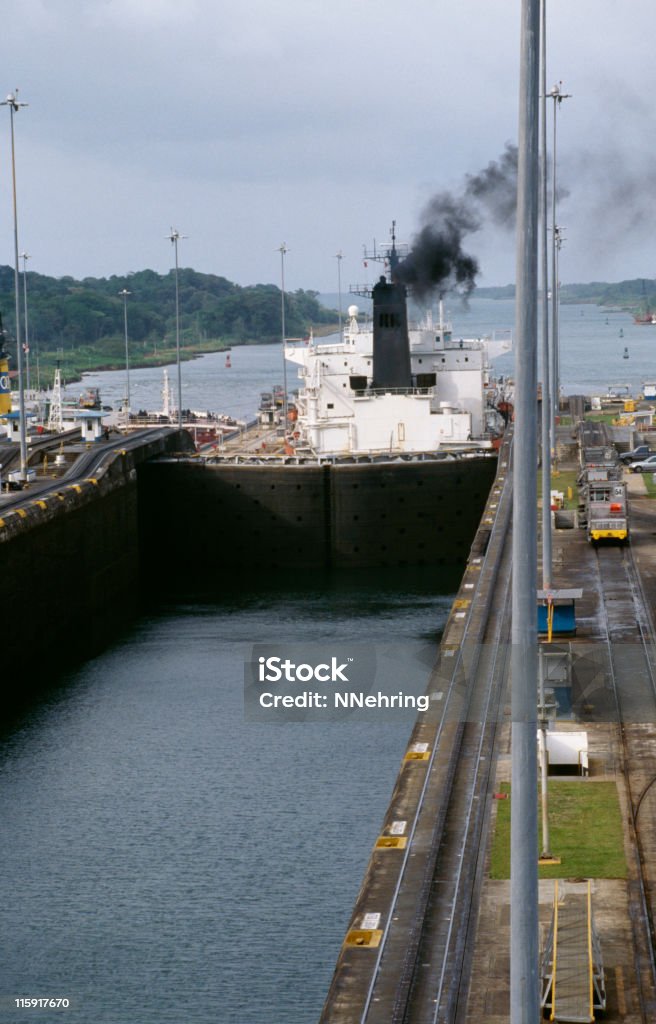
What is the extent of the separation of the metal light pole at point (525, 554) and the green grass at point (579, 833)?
335 inches

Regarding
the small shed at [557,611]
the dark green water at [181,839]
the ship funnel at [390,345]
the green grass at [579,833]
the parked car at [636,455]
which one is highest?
the ship funnel at [390,345]

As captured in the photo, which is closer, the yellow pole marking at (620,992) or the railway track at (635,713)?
the yellow pole marking at (620,992)

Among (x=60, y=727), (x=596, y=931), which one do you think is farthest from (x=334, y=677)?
(x=596, y=931)

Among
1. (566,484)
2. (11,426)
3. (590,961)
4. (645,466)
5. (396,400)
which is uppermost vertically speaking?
(396,400)

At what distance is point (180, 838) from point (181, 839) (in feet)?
0.27

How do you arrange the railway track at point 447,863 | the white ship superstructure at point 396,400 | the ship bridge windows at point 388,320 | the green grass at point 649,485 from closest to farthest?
the railway track at point 447,863, the green grass at point 649,485, the white ship superstructure at point 396,400, the ship bridge windows at point 388,320

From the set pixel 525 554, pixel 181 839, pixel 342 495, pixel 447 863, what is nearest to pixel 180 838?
pixel 181 839

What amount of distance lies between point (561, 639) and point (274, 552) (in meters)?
33.2

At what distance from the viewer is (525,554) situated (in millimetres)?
12508

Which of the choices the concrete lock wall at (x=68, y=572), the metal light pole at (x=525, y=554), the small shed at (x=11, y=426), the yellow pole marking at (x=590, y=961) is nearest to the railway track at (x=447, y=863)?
the yellow pole marking at (x=590, y=961)

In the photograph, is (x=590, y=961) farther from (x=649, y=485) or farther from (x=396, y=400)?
(x=396, y=400)

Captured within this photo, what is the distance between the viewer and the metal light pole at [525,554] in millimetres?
12031

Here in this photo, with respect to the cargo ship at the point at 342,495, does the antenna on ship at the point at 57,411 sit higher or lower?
higher

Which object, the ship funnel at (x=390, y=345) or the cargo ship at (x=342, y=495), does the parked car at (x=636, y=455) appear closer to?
the cargo ship at (x=342, y=495)
